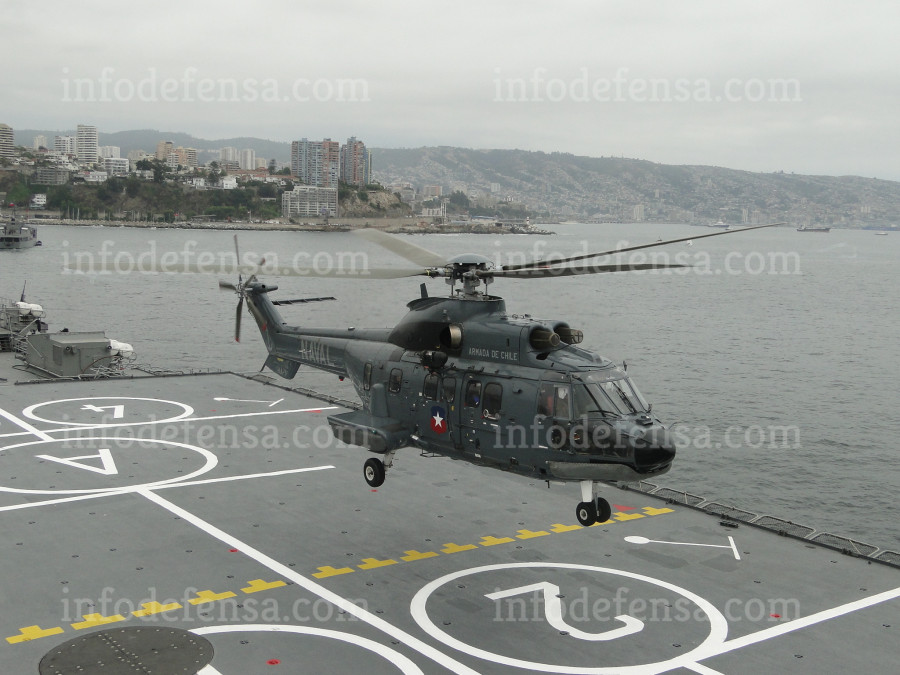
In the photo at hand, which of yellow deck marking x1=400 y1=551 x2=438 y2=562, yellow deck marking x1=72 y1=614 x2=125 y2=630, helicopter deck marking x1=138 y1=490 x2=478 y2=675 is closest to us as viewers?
helicopter deck marking x1=138 y1=490 x2=478 y2=675

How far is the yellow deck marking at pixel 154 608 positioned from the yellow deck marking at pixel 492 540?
6569mm

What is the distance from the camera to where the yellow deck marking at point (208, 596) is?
14820 millimetres

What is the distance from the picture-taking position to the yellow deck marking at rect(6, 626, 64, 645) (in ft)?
43.3

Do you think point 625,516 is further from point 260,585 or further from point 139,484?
point 139,484

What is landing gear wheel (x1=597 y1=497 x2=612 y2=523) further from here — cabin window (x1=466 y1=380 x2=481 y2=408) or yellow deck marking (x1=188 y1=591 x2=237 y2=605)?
yellow deck marking (x1=188 y1=591 x2=237 y2=605)

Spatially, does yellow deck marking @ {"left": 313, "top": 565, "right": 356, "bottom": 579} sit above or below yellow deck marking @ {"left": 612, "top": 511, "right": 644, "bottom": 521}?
above

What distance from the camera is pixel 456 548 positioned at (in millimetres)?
17766

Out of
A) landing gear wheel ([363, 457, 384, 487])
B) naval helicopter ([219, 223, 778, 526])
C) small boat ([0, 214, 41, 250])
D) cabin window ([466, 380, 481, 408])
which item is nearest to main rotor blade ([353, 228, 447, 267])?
naval helicopter ([219, 223, 778, 526])

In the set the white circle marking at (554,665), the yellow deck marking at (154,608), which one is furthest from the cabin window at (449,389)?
the yellow deck marking at (154,608)

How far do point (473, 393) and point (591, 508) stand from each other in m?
3.37

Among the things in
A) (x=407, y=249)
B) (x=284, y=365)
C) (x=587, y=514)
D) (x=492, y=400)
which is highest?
(x=407, y=249)

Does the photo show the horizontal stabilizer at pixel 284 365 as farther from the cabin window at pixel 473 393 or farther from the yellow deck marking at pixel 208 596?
the yellow deck marking at pixel 208 596

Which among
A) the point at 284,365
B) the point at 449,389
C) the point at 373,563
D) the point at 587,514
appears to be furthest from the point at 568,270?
the point at 284,365

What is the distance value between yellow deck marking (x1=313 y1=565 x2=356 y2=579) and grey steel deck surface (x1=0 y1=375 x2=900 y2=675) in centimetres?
5
